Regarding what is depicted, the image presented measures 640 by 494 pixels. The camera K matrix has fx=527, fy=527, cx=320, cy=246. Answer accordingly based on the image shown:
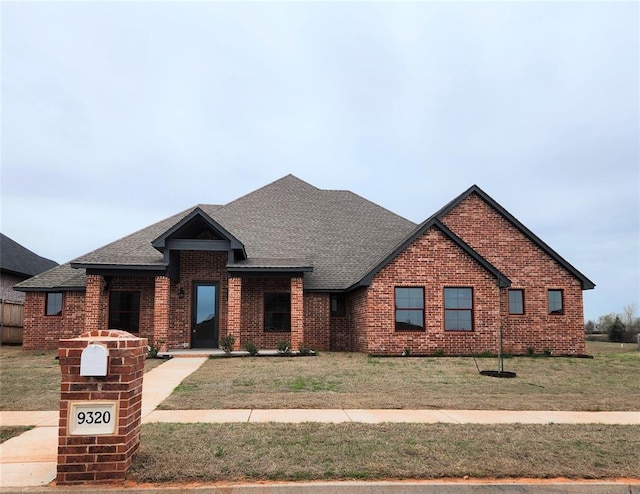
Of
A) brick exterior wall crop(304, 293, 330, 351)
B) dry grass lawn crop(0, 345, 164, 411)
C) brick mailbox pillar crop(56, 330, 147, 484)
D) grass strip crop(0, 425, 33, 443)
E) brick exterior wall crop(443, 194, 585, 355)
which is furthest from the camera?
brick exterior wall crop(304, 293, 330, 351)

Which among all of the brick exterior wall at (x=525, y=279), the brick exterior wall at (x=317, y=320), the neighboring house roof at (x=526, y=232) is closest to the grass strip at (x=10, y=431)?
the brick exterior wall at (x=317, y=320)

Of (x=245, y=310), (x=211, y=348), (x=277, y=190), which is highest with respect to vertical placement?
(x=277, y=190)

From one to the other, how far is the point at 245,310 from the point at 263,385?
29.9 feet

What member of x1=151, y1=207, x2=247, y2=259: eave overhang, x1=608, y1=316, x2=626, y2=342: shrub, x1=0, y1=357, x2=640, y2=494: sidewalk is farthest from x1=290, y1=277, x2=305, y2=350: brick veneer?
x1=608, y1=316, x2=626, y2=342: shrub

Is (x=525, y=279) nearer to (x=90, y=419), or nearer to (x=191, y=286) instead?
(x=191, y=286)

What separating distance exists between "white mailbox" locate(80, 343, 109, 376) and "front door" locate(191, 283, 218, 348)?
50.1ft

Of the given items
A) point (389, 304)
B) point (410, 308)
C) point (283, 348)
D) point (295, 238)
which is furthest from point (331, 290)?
point (295, 238)

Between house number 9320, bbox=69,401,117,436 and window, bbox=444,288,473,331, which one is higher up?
window, bbox=444,288,473,331

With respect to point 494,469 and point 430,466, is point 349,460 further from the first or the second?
point 494,469

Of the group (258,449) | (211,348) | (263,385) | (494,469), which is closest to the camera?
(494,469)

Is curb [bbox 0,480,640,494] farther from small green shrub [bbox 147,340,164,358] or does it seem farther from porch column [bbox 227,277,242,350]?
porch column [bbox 227,277,242,350]

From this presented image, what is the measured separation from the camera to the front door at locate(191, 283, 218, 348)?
20.3 m

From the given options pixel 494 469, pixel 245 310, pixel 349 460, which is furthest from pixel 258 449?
pixel 245 310

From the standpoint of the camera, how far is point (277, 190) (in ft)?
90.2
